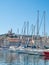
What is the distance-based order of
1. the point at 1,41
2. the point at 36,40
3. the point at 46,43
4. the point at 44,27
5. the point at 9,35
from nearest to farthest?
the point at 44,27, the point at 46,43, the point at 36,40, the point at 1,41, the point at 9,35

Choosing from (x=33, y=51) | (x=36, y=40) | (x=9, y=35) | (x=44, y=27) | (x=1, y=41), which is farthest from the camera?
(x=9, y=35)

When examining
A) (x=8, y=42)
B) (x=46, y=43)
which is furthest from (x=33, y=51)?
(x=8, y=42)

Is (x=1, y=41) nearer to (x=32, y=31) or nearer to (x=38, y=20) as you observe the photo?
(x=32, y=31)

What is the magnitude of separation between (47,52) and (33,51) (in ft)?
18.1

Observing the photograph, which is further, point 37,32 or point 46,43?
point 46,43

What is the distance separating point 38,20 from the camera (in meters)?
68.6

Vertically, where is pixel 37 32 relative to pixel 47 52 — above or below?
above

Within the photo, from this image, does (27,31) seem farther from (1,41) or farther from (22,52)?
(1,41)

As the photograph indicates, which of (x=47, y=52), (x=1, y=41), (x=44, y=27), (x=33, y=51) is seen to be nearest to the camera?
(x=47, y=52)

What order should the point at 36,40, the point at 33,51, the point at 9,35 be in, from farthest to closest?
the point at 9,35 < the point at 36,40 < the point at 33,51

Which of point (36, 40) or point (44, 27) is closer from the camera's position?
A: point (44, 27)

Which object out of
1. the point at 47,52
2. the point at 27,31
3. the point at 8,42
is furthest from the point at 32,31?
the point at 8,42

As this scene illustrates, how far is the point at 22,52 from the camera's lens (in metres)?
66.0

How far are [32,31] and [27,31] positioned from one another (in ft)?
13.9
